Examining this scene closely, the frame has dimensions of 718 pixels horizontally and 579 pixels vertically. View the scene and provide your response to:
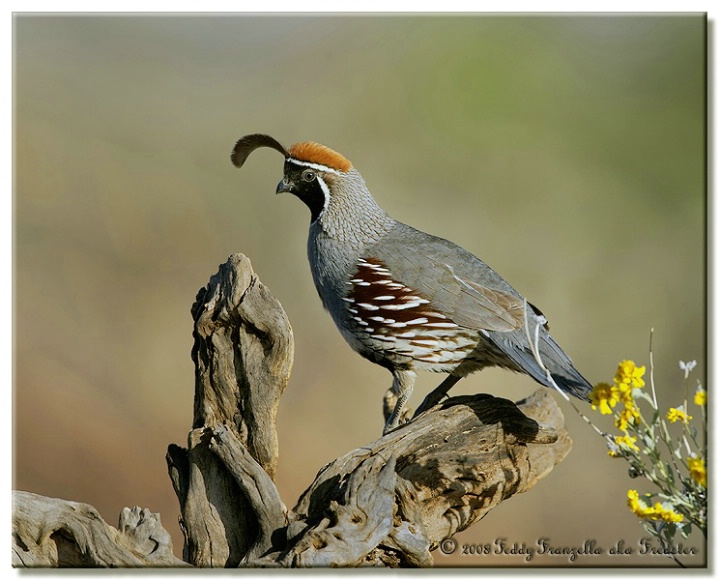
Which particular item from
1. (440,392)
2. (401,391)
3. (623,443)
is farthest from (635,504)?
(440,392)

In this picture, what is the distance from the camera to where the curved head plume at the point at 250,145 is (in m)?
3.78

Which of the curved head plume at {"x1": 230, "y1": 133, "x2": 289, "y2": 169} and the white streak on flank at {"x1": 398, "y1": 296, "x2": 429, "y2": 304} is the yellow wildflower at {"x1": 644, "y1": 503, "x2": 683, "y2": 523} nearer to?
the white streak on flank at {"x1": 398, "y1": 296, "x2": 429, "y2": 304}

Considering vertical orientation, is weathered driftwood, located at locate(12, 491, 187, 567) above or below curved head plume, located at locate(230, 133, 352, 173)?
below

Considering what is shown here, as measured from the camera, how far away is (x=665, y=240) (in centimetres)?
387

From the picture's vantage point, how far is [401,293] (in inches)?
144

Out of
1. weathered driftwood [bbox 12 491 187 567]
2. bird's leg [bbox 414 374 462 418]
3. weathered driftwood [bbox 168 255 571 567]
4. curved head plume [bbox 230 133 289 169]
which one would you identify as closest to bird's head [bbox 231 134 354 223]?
curved head plume [bbox 230 133 289 169]

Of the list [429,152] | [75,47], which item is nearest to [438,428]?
[429,152]

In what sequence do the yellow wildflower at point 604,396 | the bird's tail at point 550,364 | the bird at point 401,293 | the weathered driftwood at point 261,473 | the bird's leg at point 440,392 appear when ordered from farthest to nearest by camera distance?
1. the bird's leg at point 440,392
2. the bird at point 401,293
3. the bird's tail at point 550,364
4. the weathered driftwood at point 261,473
5. the yellow wildflower at point 604,396

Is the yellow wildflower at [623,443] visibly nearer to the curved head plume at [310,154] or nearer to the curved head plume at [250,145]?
the curved head plume at [310,154]

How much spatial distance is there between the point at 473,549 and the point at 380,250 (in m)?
1.28

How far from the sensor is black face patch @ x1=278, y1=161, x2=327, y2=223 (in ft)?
12.4

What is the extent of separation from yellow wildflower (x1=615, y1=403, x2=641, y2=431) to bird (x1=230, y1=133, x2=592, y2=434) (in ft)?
2.01

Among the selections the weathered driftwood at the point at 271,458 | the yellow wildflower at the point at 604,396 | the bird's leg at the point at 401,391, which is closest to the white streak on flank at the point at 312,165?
the weathered driftwood at the point at 271,458

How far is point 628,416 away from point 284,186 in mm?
1746
